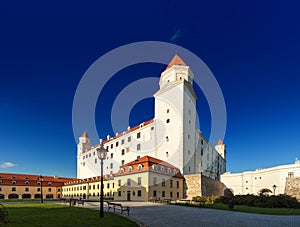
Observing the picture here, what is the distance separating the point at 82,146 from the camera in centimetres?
7725

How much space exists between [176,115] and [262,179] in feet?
83.6

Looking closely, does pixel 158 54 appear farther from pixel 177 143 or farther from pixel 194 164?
pixel 194 164

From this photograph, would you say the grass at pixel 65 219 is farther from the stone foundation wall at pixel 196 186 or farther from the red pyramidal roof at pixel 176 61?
the red pyramidal roof at pixel 176 61

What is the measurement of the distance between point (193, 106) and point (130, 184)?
2181 centimetres

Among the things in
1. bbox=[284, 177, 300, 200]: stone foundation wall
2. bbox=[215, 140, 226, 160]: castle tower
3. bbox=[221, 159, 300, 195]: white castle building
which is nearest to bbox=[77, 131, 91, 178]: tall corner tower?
bbox=[221, 159, 300, 195]: white castle building

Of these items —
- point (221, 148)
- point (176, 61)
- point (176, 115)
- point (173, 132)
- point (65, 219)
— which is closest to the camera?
point (65, 219)

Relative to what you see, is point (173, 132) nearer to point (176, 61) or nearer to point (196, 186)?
point (196, 186)

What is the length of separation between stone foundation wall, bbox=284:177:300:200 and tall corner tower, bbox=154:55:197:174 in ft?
57.6

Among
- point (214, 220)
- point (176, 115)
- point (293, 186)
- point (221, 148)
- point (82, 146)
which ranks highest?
point (176, 115)

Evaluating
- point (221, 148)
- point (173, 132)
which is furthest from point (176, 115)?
point (221, 148)

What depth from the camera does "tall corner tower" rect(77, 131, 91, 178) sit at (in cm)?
7659

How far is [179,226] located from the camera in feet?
33.6

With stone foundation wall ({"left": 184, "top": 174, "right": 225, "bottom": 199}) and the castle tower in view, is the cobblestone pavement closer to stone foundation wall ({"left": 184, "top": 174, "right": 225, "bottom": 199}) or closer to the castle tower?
stone foundation wall ({"left": 184, "top": 174, "right": 225, "bottom": 199})

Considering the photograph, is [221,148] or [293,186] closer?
[293,186]
